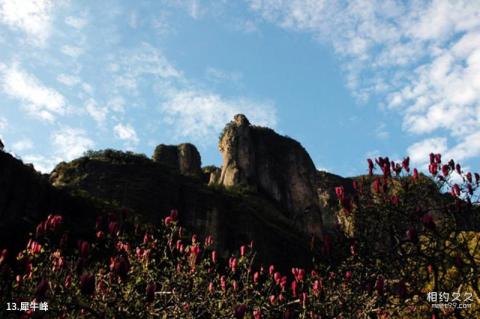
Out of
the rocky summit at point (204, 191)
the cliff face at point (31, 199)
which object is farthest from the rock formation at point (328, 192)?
the cliff face at point (31, 199)

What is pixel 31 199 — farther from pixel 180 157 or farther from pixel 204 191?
pixel 180 157

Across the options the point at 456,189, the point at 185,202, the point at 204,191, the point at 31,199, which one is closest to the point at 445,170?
the point at 456,189

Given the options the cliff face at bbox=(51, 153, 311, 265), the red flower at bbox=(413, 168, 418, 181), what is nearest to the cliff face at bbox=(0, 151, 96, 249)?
the cliff face at bbox=(51, 153, 311, 265)

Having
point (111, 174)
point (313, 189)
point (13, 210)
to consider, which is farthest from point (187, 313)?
point (313, 189)

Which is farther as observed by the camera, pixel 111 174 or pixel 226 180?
pixel 226 180

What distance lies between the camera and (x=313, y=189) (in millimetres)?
55219

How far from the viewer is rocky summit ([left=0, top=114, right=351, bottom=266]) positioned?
79.1ft

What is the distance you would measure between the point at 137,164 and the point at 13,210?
14196 mm

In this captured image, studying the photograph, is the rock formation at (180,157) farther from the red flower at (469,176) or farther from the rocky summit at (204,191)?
the red flower at (469,176)

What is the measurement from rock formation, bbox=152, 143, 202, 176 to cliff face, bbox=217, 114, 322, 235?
10.3 metres

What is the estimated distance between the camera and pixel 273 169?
180 feet

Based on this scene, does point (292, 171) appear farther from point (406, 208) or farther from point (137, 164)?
point (406, 208)

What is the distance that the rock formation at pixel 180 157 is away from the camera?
210 feet

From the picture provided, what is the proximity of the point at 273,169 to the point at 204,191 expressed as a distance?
63.0ft
